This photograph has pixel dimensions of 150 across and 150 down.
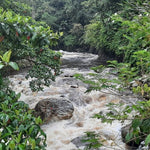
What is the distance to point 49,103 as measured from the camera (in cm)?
476

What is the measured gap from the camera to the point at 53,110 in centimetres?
461

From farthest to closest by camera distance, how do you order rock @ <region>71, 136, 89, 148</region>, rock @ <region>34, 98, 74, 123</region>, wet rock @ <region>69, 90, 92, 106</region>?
wet rock @ <region>69, 90, 92, 106</region> < rock @ <region>34, 98, 74, 123</region> < rock @ <region>71, 136, 89, 148</region>

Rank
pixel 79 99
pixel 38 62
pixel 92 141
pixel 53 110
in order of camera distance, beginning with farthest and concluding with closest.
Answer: pixel 79 99
pixel 53 110
pixel 38 62
pixel 92 141

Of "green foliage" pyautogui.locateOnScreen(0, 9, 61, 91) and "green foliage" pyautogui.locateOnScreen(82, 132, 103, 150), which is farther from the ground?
"green foliage" pyautogui.locateOnScreen(0, 9, 61, 91)

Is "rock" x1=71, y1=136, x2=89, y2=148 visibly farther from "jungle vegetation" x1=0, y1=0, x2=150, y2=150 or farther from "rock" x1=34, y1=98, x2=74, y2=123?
"rock" x1=34, y1=98, x2=74, y2=123

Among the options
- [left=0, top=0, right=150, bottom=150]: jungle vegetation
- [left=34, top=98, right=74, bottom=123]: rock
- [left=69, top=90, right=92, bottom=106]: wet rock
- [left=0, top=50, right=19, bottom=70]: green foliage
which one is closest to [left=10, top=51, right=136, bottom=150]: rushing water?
[left=69, top=90, right=92, bottom=106]: wet rock

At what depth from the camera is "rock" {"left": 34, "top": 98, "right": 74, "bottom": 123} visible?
450 centimetres

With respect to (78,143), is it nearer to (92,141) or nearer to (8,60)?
(92,141)

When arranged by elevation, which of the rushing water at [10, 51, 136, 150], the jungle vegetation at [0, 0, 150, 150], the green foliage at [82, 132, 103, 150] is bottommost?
the rushing water at [10, 51, 136, 150]

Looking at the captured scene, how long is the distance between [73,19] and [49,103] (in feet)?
62.2

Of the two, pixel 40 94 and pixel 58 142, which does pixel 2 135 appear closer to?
pixel 58 142

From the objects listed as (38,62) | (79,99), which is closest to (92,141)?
(38,62)

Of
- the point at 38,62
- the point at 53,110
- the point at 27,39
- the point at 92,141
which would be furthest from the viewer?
the point at 53,110

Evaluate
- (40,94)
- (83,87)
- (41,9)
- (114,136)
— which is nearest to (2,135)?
(114,136)
